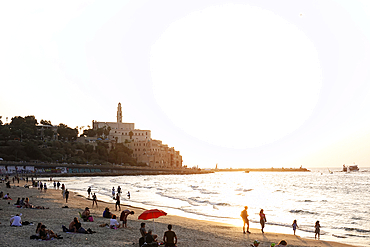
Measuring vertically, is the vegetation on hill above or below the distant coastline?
above

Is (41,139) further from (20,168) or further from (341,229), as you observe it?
(341,229)

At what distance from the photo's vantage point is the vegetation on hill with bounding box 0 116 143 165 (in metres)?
129

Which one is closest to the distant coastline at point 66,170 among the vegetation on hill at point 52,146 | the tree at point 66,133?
the vegetation on hill at point 52,146

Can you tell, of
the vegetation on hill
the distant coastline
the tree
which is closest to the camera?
the distant coastline

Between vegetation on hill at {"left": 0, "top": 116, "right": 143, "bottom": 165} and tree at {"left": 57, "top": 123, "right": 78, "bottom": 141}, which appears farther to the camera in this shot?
tree at {"left": 57, "top": 123, "right": 78, "bottom": 141}

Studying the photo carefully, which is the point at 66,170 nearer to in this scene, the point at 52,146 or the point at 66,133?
the point at 52,146

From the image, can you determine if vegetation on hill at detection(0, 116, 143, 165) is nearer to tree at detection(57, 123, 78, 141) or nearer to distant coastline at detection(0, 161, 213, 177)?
tree at detection(57, 123, 78, 141)

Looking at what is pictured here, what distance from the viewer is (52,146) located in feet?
479

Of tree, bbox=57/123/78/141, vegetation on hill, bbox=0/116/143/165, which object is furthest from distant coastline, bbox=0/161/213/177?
tree, bbox=57/123/78/141

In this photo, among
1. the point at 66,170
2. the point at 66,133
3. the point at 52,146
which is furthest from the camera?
the point at 66,133

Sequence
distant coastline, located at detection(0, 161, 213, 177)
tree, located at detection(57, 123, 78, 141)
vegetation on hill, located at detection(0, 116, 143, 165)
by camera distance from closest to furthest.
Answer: distant coastline, located at detection(0, 161, 213, 177)
vegetation on hill, located at detection(0, 116, 143, 165)
tree, located at detection(57, 123, 78, 141)

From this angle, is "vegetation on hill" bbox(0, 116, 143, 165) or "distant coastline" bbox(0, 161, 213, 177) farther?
"vegetation on hill" bbox(0, 116, 143, 165)

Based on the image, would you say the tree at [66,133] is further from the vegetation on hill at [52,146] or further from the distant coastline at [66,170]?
the distant coastline at [66,170]

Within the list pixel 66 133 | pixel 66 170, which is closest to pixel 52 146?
pixel 66 133
